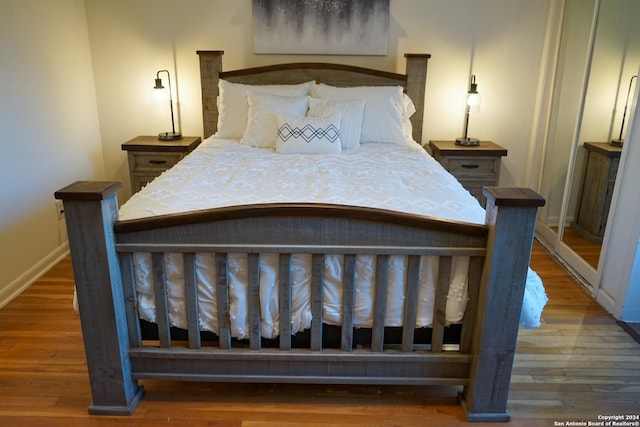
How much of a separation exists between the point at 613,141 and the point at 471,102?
1048mm

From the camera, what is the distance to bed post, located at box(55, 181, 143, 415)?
Answer: 5.18 feet

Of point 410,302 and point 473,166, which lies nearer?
point 410,302

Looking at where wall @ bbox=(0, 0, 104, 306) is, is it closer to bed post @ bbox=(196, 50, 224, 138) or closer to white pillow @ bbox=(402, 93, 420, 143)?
bed post @ bbox=(196, 50, 224, 138)

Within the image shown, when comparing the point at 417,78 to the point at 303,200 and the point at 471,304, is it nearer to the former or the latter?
the point at 303,200

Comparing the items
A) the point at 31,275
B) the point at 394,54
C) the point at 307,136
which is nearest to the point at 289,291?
the point at 307,136

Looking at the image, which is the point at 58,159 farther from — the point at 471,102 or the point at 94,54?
the point at 471,102

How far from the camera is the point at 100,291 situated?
1.68 metres

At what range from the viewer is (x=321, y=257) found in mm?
1682

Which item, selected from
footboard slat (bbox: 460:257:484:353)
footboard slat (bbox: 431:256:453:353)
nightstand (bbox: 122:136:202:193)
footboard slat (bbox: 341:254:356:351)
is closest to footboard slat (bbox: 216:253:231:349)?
footboard slat (bbox: 341:254:356:351)

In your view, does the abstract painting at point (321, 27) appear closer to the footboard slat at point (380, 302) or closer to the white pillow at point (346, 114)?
the white pillow at point (346, 114)

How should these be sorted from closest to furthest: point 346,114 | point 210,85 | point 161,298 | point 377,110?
point 161,298, point 346,114, point 377,110, point 210,85

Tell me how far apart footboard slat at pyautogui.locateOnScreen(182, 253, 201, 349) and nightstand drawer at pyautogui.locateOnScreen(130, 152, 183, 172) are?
6.35 ft

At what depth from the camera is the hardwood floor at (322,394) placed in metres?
1.85

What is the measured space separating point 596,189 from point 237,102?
7.86 ft
